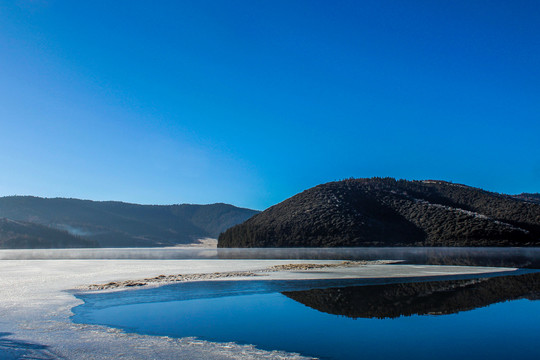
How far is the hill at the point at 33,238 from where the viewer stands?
12700cm

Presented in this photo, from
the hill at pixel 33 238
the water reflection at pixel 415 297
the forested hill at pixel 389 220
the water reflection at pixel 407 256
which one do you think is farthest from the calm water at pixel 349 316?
the hill at pixel 33 238

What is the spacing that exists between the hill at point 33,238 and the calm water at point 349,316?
424 ft

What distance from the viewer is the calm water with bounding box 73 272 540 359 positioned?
877 centimetres

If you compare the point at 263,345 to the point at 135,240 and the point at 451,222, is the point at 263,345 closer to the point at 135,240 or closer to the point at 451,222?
the point at 451,222

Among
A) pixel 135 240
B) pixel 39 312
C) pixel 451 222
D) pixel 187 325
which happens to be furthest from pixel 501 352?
pixel 135 240

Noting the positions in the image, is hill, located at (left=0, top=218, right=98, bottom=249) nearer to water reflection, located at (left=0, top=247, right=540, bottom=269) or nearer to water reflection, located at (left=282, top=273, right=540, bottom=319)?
water reflection, located at (left=0, top=247, right=540, bottom=269)

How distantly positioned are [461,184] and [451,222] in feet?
155

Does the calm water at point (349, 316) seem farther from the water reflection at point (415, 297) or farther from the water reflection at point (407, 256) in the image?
the water reflection at point (407, 256)

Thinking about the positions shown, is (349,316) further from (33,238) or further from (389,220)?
(33,238)

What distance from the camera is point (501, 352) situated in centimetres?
830

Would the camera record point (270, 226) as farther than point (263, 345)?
Yes

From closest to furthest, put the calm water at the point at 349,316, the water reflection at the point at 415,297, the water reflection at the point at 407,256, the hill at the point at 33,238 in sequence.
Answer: the calm water at the point at 349,316 < the water reflection at the point at 415,297 < the water reflection at the point at 407,256 < the hill at the point at 33,238

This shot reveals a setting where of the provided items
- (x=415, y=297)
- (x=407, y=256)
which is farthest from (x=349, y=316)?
(x=407, y=256)

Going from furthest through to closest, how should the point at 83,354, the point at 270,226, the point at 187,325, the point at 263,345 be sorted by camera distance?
the point at 270,226, the point at 187,325, the point at 263,345, the point at 83,354
